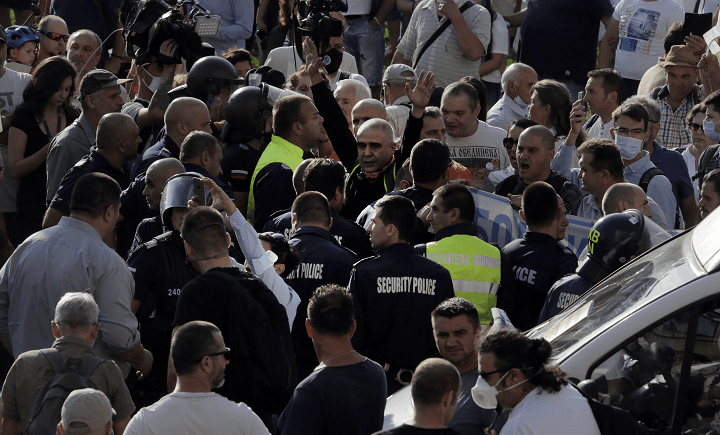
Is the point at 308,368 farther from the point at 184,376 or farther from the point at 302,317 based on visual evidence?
the point at 184,376

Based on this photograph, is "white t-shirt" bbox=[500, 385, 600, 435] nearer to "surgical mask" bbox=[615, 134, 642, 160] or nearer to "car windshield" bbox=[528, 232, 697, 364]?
"car windshield" bbox=[528, 232, 697, 364]

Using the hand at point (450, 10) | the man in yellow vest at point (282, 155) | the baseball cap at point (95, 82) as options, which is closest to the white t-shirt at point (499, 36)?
the hand at point (450, 10)

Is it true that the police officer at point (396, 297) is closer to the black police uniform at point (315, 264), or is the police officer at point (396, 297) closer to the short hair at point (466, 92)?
the black police uniform at point (315, 264)

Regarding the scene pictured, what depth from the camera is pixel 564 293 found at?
5.23 metres

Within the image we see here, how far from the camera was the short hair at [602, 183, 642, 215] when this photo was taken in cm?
612

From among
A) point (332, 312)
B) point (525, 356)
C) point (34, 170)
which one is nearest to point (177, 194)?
point (332, 312)

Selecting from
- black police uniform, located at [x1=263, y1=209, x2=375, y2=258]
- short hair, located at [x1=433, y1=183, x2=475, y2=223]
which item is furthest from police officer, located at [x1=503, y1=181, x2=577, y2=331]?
black police uniform, located at [x1=263, y1=209, x2=375, y2=258]

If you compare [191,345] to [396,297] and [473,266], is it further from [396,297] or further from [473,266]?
[473,266]

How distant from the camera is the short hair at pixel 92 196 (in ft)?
17.6

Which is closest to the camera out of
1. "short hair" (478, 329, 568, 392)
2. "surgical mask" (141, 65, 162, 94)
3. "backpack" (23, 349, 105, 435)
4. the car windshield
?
"short hair" (478, 329, 568, 392)

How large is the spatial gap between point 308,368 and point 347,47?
7277mm

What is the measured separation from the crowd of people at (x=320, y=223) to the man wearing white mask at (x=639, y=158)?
0.02 m

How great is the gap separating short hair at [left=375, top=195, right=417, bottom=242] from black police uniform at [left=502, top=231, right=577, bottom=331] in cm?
77

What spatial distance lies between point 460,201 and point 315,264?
3.36ft
